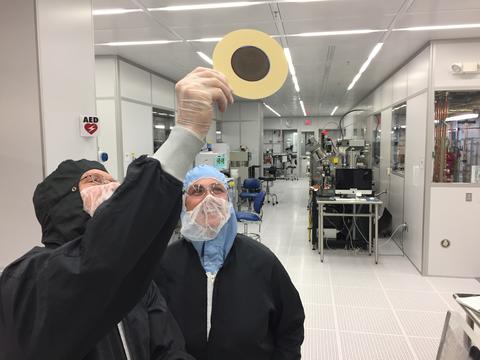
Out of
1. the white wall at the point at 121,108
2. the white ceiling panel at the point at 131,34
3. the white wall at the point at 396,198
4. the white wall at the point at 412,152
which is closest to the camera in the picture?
the white ceiling panel at the point at 131,34

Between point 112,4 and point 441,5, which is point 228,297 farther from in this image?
point 441,5

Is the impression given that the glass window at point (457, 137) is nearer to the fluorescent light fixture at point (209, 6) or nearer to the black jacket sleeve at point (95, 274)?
the fluorescent light fixture at point (209, 6)

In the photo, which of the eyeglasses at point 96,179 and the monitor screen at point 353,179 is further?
the monitor screen at point 353,179

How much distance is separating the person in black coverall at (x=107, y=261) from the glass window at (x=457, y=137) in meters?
4.33

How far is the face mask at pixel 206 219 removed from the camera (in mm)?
1503

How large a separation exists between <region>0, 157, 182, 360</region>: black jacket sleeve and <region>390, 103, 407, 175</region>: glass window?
209 inches

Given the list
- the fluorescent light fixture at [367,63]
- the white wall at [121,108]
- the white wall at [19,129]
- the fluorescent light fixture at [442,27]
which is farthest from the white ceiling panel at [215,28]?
the white wall at [19,129]

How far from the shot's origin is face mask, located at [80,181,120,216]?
31.8 inches

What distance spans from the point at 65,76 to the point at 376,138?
6867 mm

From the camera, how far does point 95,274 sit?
1.62ft

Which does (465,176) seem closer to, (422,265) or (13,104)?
(422,265)

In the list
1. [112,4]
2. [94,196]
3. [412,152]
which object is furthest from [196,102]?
[412,152]

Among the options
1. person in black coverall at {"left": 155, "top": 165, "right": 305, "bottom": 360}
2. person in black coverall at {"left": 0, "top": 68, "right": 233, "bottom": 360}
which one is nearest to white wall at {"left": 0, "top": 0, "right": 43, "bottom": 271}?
person in black coverall at {"left": 155, "top": 165, "right": 305, "bottom": 360}

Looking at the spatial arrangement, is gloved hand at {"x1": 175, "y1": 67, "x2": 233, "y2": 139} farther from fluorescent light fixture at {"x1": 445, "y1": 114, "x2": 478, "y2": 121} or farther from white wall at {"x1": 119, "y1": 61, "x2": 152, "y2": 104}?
white wall at {"x1": 119, "y1": 61, "x2": 152, "y2": 104}
